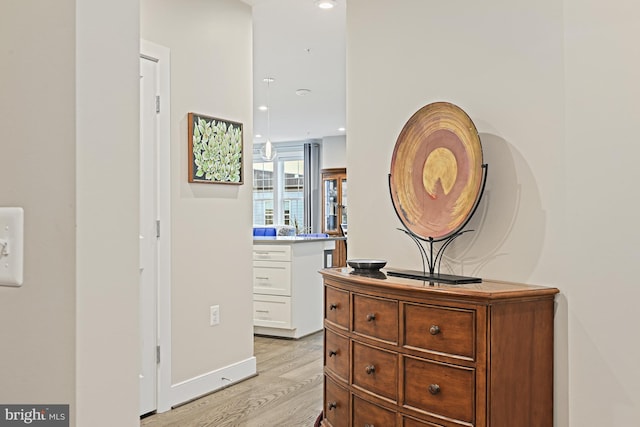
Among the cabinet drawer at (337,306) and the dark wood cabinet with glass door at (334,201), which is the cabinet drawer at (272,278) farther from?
the dark wood cabinet with glass door at (334,201)

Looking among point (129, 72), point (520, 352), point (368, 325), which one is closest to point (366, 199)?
point (368, 325)

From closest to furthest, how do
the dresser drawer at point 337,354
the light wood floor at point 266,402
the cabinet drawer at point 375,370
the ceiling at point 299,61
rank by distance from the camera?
the cabinet drawer at point 375,370 < the dresser drawer at point 337,354 < the light wood floor at point 266,402 < the ceiling at point 299,61

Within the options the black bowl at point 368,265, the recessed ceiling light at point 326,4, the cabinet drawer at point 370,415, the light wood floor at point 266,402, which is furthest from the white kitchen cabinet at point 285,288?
the cabinet drawer at point 370,415

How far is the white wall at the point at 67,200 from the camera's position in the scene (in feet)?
2.46

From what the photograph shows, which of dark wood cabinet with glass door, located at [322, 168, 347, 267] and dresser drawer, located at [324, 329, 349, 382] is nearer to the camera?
dresser drawer, located at [324, 329, 349, 382]

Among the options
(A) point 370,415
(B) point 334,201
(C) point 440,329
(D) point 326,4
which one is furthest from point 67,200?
(B) point 334,201

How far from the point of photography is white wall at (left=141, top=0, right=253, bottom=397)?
3201 mm

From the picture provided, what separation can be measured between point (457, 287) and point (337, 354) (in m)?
0.76

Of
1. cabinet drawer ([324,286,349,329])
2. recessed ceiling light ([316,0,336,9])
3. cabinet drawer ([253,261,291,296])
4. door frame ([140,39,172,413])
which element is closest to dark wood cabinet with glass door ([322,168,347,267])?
cabinet drawer ([253,261,291,296])

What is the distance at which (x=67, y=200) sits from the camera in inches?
29.4

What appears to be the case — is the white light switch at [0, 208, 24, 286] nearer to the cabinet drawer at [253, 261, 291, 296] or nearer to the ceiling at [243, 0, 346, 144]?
the ceiling at [243, 0, 346, 144]

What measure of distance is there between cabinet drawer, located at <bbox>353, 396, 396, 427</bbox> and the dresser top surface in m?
0.50

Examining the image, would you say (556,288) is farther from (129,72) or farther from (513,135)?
(129,72)

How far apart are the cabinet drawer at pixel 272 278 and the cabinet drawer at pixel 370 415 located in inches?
108
